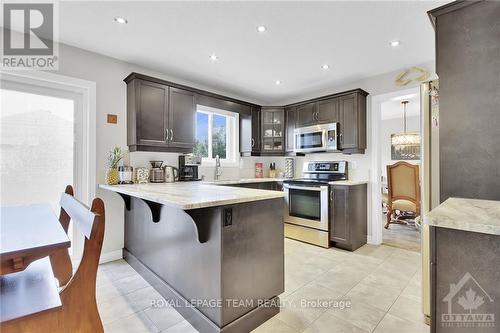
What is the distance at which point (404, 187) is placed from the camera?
415 centimetres

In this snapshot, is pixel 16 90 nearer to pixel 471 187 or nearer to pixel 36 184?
pixel 36 184

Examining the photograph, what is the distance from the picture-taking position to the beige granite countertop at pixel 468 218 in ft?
2.65

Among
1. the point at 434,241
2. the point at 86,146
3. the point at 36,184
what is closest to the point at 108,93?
the point at 86,146

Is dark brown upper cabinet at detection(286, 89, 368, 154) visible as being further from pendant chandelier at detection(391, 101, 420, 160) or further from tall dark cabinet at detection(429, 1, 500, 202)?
pendant chandelier at detection(391, 101, 420, 160)

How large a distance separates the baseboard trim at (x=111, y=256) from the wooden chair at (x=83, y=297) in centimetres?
198

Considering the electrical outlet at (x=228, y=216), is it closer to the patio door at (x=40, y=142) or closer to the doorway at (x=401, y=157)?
the doorway at (x=401, y=157)

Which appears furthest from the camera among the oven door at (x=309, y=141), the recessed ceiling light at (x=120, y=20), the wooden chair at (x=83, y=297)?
the oven door at (x=309, y=141)

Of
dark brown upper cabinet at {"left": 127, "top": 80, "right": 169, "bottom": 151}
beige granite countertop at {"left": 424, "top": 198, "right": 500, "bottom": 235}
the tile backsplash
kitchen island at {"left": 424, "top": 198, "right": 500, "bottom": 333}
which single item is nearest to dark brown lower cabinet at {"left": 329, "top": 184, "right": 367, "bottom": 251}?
the tile backsplash

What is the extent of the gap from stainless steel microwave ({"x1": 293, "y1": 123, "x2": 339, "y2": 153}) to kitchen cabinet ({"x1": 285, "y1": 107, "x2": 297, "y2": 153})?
11cm

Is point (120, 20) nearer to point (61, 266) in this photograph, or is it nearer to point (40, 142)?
point (40, 142)

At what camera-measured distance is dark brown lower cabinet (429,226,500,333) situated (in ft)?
2.72

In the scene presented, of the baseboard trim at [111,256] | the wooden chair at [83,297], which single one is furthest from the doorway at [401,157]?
the baseboard trim at [111,256]

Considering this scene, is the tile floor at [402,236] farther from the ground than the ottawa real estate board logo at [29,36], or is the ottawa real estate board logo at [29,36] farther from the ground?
the ottawa real estate board logo at [29,36]

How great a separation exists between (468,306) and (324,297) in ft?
4.61
